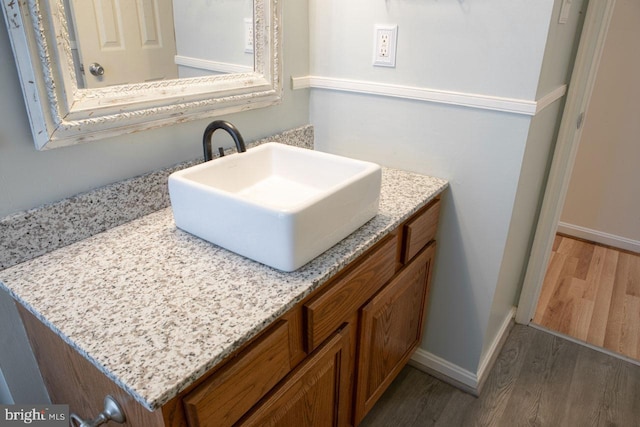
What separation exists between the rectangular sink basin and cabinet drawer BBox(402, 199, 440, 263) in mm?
186

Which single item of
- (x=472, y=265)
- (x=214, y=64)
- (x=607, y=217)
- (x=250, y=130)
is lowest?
(x=607, y=217)

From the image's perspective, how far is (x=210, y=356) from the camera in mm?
683

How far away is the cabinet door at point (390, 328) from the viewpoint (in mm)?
1197

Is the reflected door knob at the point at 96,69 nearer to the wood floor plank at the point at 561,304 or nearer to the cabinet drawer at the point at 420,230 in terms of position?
the cabinet drawer at the point at 420,230

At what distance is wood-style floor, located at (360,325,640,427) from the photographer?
1.54 meters

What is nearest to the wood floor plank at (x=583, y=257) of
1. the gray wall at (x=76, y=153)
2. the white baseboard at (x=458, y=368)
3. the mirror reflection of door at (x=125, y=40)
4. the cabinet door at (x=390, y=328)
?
the white baseboard at (x=458, y=368)

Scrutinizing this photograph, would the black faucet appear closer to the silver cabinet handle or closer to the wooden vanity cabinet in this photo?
the wooden vanity cabinet

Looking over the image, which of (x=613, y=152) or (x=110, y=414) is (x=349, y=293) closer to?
(x=110, y=414)

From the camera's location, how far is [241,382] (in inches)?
30.3

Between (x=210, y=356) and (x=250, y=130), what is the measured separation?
0.86 m

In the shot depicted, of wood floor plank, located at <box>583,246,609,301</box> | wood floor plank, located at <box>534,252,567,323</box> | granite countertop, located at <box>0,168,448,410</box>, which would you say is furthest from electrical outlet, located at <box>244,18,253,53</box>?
wood floor plank, located at <box>583,246,609,301</box>

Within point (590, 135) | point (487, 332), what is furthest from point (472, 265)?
point (590, 135)

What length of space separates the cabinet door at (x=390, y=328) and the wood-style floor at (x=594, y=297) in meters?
0.87

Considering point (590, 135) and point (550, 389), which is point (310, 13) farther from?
point (590, 135)
